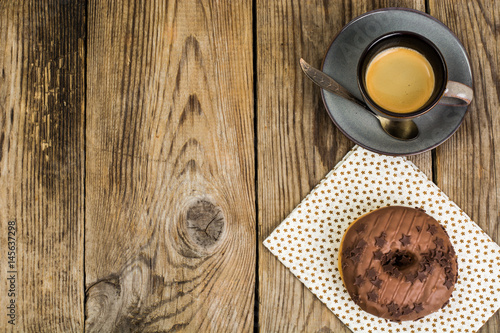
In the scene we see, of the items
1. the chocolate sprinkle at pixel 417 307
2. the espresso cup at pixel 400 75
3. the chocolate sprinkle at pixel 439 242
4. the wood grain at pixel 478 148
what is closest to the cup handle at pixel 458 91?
the espresso cup at pixel 400 75

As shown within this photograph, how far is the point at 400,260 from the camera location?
0.67 meters

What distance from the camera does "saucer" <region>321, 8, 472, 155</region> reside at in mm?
673

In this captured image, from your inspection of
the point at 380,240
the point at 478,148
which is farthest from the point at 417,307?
the point at 478,148

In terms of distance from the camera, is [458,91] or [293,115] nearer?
[458,91]

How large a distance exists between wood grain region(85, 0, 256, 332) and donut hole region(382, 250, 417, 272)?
0.73 feet

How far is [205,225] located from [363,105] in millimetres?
336

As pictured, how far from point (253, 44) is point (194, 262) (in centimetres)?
40

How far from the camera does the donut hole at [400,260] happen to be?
0.66 m

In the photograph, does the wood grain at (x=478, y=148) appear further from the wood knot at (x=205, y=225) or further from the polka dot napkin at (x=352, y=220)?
the wood knot at (x=205, y=225)

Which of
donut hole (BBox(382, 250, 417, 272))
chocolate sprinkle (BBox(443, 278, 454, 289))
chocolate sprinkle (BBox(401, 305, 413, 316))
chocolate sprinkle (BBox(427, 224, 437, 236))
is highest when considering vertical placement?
chocolate sprinkle (BBox(427, 224, 437, 236))

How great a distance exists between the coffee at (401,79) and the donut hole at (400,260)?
0.74 ft

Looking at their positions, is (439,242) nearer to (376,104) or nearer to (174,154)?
(376,104)

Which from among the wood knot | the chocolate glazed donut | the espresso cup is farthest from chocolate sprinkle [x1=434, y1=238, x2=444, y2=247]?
the wood knot

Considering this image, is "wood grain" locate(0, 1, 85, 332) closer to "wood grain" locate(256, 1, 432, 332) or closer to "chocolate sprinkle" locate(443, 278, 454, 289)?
"wood grain" locate(256, 1, 432, 332)
